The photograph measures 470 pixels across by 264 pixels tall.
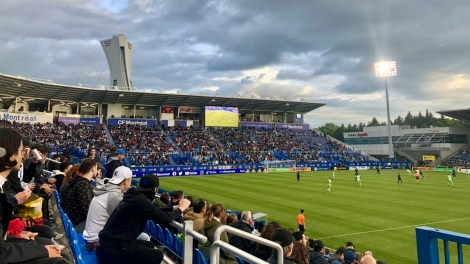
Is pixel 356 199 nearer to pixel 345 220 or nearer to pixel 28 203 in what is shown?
pixel 345 220

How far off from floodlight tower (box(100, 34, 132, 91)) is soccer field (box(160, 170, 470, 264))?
48968 mm

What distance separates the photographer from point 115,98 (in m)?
63.5

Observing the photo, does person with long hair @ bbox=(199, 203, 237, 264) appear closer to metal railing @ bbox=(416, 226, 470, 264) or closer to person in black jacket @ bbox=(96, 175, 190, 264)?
person in black jacket @ bbox=(96, 175, 190, 264)

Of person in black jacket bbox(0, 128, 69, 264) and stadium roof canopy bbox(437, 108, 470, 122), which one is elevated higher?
stadium roof canopy bbox(437, 108, 470, 122)

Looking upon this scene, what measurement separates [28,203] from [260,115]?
77562 mm

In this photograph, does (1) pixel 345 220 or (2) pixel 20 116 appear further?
(2) pixel 20 116

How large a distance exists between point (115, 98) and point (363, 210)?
174 ft

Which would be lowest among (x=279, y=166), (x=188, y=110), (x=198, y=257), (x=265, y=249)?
(x=265, y=249)

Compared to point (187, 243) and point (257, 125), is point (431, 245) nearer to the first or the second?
point (187, 243)

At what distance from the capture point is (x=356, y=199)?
26.0m

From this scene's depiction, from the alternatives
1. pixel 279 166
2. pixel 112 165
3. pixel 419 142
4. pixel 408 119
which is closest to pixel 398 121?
pixel 408 119

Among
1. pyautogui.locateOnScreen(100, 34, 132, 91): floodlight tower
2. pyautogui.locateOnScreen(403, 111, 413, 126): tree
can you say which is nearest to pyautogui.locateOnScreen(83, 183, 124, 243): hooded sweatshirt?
pyautogui.locateOnScreen(100, 34, 132, 91): floodlight tower

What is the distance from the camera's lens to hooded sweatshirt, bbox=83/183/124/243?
553 centimetres

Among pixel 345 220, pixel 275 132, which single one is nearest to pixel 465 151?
pixel 275 132
